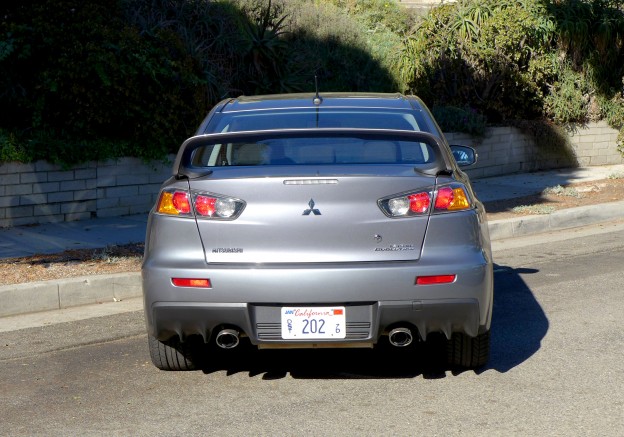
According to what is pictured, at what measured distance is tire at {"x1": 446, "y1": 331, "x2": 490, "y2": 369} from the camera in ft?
Result: 20.9

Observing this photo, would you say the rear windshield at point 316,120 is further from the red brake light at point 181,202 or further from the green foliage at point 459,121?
the green foliage at point 459,121

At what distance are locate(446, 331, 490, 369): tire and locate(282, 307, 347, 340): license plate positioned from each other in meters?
0.92

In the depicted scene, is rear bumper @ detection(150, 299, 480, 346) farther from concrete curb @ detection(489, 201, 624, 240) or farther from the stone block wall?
concrete curb @ detection(489, 201, 624, 240)

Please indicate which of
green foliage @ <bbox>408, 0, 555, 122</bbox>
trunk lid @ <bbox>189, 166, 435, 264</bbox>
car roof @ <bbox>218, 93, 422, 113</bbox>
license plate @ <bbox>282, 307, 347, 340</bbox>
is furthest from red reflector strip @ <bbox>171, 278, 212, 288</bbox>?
green foliage @ <bbox>408, 0, 555, 122</bbox>

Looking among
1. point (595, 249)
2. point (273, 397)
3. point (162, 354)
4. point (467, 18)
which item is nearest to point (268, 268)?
point (273, 397)

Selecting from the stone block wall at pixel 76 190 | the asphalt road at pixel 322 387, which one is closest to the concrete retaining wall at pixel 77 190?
the stone block wall at pixel 76 190

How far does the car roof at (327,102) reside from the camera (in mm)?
6879

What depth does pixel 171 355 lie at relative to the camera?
651 cm

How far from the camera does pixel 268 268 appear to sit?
5.67m

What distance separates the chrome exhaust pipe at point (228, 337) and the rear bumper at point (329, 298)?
5 cm

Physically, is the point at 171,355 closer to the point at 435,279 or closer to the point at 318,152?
the point at 318,152

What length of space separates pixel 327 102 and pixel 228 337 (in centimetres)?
185

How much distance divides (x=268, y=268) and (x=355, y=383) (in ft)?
3.42

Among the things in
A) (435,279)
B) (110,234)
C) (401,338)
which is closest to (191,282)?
(401,338)
